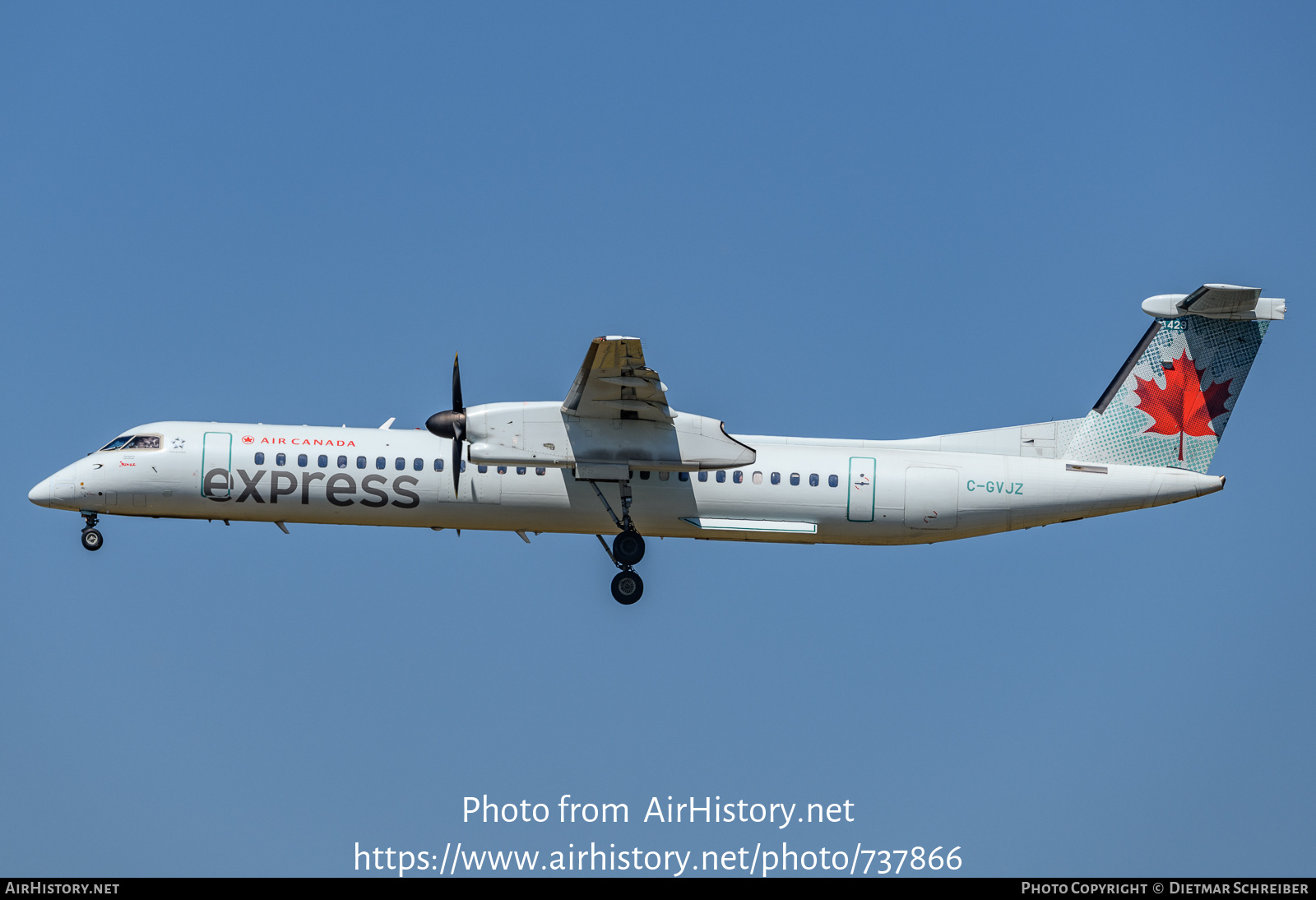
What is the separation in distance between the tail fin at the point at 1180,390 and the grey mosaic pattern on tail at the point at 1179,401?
2 cm

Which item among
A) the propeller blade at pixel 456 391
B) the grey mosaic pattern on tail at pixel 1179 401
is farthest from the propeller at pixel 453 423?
the grey mosaic pattern on tail at pixel 1179 401

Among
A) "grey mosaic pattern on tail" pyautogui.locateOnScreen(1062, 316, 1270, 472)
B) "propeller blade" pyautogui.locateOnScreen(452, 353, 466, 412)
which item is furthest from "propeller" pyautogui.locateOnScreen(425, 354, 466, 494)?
"grey mosaic pattern on tail" pyautogui.locateOnScreen(1062, 316, 1270, 472)

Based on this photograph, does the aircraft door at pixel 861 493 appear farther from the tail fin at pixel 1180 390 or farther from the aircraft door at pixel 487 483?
the aircraft door at pixel 487 483

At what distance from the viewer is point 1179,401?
26594 mm

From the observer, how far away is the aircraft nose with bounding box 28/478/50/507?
26016 millimetres

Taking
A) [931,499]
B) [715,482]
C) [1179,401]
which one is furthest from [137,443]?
[1179,401]

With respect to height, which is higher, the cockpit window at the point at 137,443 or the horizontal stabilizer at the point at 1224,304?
the horizontal stabilizer at the point at 1224,304

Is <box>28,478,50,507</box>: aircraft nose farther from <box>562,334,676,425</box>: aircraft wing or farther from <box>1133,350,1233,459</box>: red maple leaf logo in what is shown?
<box>1133,350,1233,459</box>: red maple leaf logo

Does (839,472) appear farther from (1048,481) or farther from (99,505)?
(99,505)

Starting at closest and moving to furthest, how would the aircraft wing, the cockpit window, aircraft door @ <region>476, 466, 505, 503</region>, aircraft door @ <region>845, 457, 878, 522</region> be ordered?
the aircraft wing < aircraft door @ <region>476, 466, 505, 503</region> < aircraft door @ <region>845, 457, 878, 522</region> < the cockpit window

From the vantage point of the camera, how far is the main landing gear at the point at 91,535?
26.3m

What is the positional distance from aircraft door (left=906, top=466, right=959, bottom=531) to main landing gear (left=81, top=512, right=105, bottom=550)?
1504 cm

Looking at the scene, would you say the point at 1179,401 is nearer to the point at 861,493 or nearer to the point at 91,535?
the point at 861,493

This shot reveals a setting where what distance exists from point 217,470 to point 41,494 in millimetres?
3431
